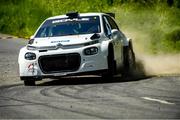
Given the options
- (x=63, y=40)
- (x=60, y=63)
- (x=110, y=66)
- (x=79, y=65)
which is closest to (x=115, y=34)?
(x=110, y=66)

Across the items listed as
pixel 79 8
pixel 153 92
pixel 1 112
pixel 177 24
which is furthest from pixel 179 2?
pixel 1 112

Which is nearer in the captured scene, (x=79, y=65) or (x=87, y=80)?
(x=79, y=65)

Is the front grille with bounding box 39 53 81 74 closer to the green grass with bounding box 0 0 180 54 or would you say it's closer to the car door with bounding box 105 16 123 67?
the car door with bounding box 105 16 123 67

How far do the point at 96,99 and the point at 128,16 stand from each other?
74.2ft

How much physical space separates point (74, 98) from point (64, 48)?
3430mm

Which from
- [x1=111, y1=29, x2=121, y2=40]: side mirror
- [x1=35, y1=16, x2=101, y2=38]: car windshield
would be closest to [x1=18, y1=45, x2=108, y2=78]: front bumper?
[x1=35, y1=16, x2=101, y2=38]: car windshield

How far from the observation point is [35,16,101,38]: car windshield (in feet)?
51.0

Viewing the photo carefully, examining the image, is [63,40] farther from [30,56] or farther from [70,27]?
[70,27]

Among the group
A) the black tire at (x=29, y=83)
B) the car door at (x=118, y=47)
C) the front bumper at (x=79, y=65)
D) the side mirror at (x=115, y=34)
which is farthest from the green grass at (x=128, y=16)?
the front bumper at (x=79, y=65)

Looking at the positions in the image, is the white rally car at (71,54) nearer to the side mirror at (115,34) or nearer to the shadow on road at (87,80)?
the side mirror at (115,34)

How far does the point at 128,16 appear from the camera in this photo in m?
33.4

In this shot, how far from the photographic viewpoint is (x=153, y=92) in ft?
39.3

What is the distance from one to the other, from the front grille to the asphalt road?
561 mm

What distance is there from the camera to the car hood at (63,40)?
1468 cm
